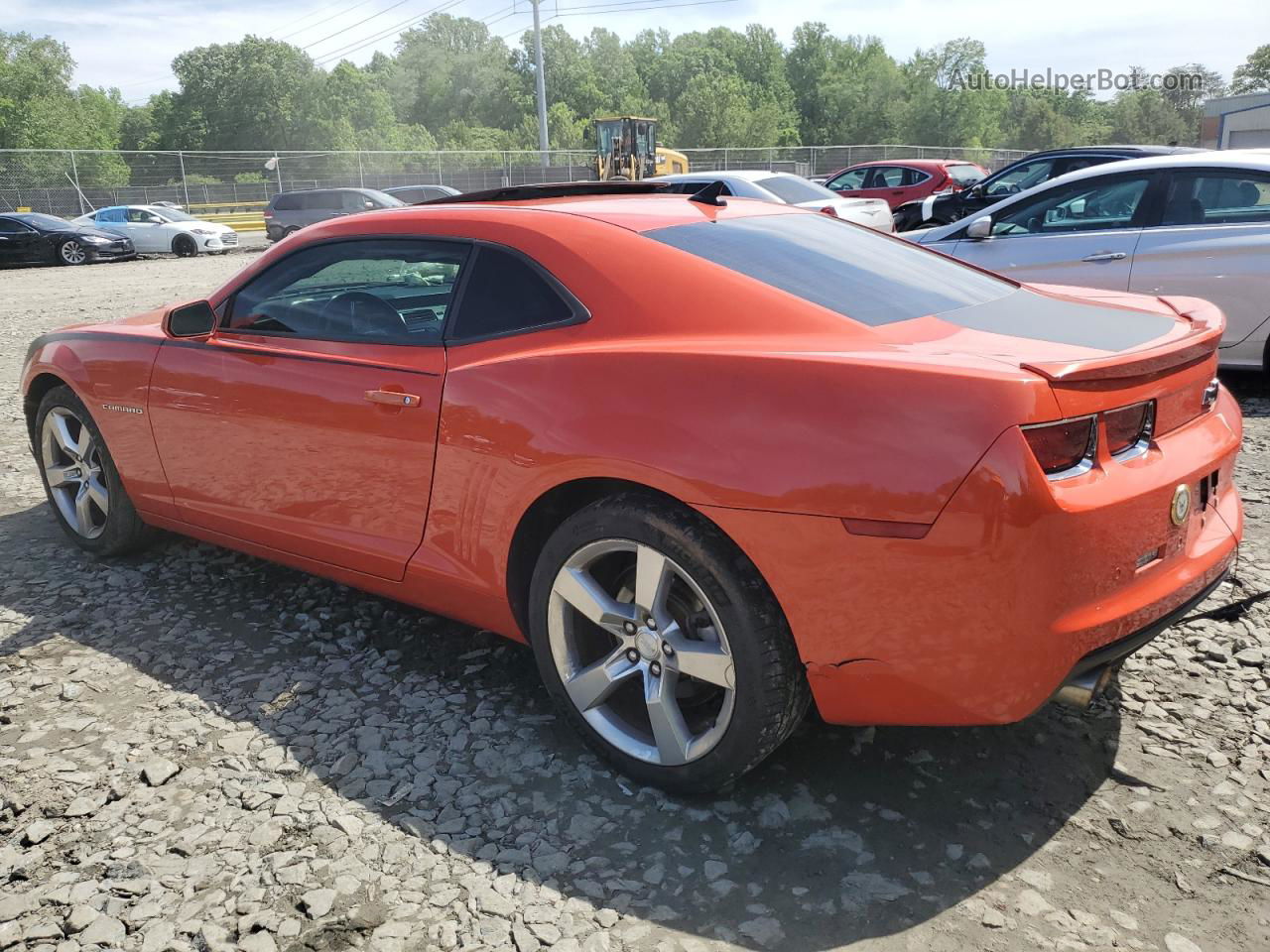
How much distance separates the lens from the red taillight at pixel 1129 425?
88.0 inches

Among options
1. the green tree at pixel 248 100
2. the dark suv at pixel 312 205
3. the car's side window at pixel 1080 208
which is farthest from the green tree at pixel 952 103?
the car's side window at pixel 1080 208

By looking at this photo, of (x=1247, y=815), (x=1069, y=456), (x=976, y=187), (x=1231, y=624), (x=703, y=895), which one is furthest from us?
(x=976, y=187)

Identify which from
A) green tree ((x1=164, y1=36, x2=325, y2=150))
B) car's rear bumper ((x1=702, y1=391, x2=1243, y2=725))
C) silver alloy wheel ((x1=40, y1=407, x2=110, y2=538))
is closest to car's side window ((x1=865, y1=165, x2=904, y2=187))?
silver alloy wheel ((x1=40, y1=407, x2=110, y2=538))

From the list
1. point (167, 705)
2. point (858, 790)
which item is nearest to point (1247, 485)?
point (858, 790)

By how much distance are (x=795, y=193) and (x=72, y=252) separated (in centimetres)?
1799

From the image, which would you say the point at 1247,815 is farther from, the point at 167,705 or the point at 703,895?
the point at 167,705

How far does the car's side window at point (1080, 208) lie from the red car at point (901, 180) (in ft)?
39.4

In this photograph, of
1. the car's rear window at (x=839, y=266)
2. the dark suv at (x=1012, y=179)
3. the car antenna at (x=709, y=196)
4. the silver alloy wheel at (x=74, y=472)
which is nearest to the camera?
the car's rear window at (x=839, y=266)

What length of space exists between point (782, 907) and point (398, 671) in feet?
5.26

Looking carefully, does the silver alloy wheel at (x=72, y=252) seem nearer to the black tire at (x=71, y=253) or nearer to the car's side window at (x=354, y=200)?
the black tire at (x=71, y=253)

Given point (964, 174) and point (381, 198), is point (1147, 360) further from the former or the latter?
point (381, 198)

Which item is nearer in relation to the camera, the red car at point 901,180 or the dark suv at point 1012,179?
the dark suv at point 1012,179

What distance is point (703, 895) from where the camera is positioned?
2279mm

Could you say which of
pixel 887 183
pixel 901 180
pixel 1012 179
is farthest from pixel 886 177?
pixel 1012 179
